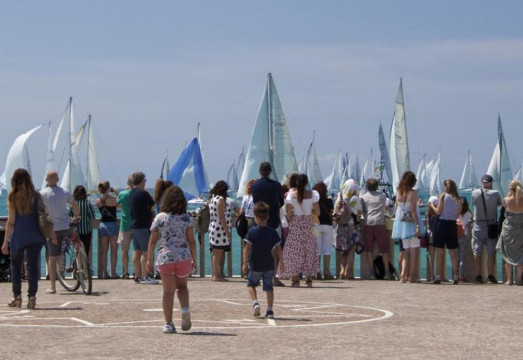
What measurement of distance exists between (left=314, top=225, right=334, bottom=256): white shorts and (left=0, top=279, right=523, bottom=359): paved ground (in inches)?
84.5

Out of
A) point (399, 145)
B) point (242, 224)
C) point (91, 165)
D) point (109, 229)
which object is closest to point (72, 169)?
point (91, 165)

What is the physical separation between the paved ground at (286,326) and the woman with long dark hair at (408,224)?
158cm

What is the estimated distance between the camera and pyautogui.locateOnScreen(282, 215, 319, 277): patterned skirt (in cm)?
2159

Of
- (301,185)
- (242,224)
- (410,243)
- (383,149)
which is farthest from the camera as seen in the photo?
(383,149)

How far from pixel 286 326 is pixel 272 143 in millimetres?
36034

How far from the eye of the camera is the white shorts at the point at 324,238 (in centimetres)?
2280

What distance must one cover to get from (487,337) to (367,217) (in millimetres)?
10220

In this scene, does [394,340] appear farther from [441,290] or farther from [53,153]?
[53,153]

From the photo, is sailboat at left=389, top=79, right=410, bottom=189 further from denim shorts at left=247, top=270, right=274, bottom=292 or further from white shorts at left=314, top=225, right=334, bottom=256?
denim shorts at left=247, top=270, right=274, bottom=292

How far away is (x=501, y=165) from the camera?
75.2 metres

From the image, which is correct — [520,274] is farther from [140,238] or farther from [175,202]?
[175,202]

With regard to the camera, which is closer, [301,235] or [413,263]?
[301,235]

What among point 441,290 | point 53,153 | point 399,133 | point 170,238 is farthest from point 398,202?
point 53,153

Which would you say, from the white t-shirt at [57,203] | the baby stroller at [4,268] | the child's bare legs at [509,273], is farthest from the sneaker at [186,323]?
the baby stroller at [4,268]
